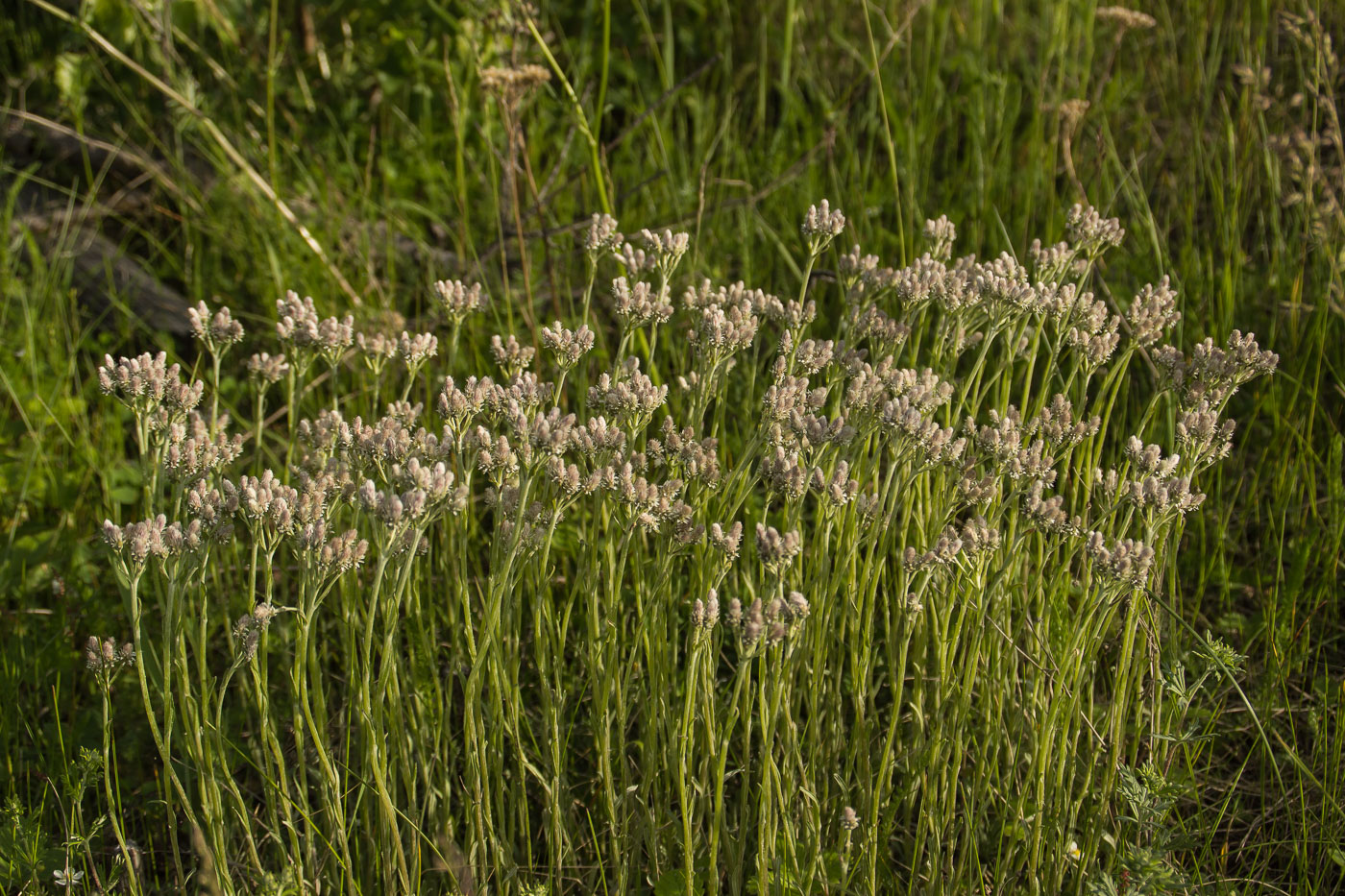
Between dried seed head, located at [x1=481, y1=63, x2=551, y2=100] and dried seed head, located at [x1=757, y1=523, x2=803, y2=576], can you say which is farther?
dried seed head, located at [x1=481, y1=63, x2=551, y2=100]

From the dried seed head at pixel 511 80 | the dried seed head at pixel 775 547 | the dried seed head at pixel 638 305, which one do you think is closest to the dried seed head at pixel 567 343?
the dried seed head at pixel 638 305

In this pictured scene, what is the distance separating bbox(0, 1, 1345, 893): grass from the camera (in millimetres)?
2045

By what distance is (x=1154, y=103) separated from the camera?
15.6 feet

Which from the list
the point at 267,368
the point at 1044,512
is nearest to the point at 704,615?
the point at 1044,512

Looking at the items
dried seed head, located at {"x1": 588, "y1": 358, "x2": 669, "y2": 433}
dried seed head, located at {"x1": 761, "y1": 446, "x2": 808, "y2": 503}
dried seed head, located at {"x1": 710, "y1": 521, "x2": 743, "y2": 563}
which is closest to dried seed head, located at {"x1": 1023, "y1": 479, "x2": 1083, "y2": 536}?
dried seed head, located at {"x1": 761, "y1": 446, "x2": 808, "y2": 503}

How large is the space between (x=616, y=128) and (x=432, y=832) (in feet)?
11.8

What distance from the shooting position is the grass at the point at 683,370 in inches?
80.5

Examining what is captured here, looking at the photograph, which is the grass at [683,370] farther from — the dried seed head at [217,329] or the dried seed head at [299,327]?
the dried seed head at [217,329]

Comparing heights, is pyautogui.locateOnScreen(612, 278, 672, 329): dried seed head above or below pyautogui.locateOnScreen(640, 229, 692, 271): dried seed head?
below

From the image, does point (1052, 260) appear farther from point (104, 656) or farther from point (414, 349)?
point (104, 656)

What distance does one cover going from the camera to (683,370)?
3070 mm

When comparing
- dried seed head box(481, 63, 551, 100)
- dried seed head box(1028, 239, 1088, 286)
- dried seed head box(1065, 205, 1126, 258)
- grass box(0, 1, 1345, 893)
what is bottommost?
grass box(0, 1, 1345, 893)

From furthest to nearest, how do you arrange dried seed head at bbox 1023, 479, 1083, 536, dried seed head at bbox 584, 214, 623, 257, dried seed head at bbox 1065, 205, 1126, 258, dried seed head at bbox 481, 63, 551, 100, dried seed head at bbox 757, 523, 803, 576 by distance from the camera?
1. dried seed head at bbox 481, 63, 551, 100
2. dried seed head at bbox 1065, 205, 1126, 258
3. dried seed head at bbox 584, 214, 623, 257
4. dried seed head at bbox 1023, 479, 1083, 536
5. dried seed head at bbox 757, 523, 803, 576

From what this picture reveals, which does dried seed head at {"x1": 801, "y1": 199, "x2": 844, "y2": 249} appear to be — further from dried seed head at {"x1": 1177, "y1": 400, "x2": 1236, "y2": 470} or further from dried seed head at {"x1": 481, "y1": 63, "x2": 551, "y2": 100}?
dried seed head at {"x1": 481, "y1": 63, "x2": 551, "y2": 100}
